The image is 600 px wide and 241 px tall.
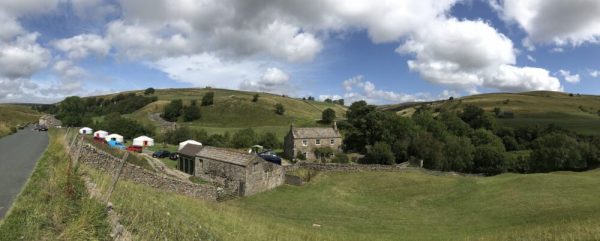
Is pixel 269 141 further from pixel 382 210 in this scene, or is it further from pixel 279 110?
pixel 279 110

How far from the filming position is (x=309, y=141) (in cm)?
7825

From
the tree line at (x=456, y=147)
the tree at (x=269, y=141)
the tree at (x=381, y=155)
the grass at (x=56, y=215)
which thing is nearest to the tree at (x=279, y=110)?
the tree line at (x=456, y=147)

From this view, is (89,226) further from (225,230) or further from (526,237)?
(526,237)

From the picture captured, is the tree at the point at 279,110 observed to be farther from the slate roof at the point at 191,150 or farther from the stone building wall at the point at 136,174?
the stone building wall at the point at 136,174

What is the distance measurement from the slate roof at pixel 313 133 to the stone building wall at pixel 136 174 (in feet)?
151

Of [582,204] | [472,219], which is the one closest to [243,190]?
[472,219]

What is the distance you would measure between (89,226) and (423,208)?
95.1ft

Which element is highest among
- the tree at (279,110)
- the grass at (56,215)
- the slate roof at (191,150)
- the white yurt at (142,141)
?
the tree at (279,110)

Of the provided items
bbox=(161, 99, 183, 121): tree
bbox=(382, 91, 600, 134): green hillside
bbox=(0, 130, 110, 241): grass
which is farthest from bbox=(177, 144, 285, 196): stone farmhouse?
bbox=(161, 99, 183, 121): tree

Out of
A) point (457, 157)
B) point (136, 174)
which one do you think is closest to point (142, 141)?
point (136, 174)

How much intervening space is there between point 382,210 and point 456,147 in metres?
46.1

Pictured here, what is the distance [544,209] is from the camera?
28.1 m

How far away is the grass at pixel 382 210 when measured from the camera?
1516cm

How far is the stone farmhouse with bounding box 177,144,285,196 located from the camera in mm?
37875
